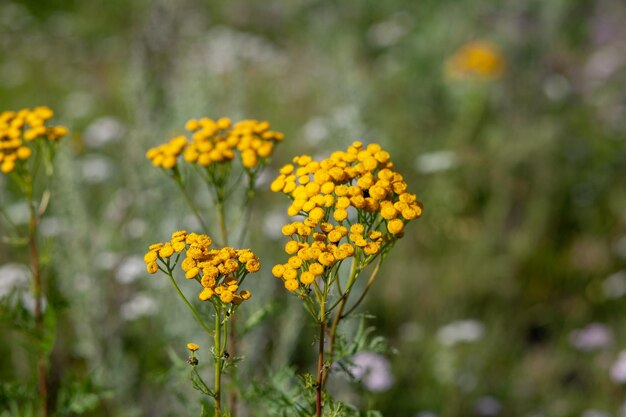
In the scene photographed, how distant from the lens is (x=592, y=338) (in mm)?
3236

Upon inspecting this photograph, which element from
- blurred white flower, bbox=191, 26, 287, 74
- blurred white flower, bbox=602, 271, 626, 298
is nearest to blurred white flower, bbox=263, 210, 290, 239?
blurred white flower, bbox=602, 271, 626, 298

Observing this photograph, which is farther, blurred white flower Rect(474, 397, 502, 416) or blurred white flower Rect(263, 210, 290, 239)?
blurred white flower Rect(263, 210, 290, 239)

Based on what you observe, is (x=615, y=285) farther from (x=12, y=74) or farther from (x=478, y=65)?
(x=12, y=74)

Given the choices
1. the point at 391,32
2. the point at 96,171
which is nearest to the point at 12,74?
the point at 96,171

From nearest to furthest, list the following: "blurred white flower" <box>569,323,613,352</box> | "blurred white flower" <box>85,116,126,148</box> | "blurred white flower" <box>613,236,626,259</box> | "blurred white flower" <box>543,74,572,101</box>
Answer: "blurred white flower" <box>569,323,613,352</box>
"blurred white flower" <box>613,236,626,259</box>
"blurred white flower" <box>85,116,126,148</box>
"blurred white flower" <box>543,74,572,101</box>

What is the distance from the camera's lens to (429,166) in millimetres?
4234

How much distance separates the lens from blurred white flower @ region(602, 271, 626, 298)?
3.70 m

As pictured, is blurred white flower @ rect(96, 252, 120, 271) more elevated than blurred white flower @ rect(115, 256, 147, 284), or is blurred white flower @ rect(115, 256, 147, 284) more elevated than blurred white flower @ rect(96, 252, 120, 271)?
blurred white flower @ rect(96, 252, 120, 271)

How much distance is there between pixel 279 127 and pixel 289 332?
10.7 ft

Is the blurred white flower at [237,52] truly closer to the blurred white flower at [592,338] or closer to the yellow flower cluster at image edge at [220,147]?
the blurred white flower at [592,338]

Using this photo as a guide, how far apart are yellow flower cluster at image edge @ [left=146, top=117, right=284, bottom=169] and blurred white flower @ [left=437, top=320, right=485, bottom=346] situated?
1735 millimetres

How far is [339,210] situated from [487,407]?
192cm

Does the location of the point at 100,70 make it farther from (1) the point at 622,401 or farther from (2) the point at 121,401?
(1) the point at 622,401

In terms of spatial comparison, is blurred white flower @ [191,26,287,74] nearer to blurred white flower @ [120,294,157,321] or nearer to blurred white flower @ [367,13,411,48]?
blurred white flower @ [367,13,411,48]
